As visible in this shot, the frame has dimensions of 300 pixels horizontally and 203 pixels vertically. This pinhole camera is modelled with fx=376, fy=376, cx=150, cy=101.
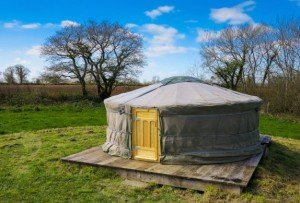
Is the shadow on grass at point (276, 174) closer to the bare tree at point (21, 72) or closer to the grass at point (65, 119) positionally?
the grass at point (65, 119)

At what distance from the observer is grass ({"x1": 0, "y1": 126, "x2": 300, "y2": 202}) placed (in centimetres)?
505

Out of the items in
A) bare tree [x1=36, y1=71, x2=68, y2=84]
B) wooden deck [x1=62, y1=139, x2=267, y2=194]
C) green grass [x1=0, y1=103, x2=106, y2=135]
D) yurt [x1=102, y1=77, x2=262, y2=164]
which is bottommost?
wooden deck [x1=62, y1=139, x2=267, y2=194]

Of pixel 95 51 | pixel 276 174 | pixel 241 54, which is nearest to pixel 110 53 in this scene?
pixel 95 51

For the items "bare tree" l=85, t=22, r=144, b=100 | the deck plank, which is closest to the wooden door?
the deck plank

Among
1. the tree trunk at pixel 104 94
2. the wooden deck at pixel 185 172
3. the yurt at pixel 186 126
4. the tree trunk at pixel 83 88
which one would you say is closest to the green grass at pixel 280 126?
the yurt at pixel 186 126

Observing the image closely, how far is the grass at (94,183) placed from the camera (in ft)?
16.6

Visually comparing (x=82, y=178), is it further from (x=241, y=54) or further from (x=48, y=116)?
(x=241, y=54)

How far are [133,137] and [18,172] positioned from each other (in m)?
2.00

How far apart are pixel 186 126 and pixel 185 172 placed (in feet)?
2.64

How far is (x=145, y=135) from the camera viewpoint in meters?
6.32

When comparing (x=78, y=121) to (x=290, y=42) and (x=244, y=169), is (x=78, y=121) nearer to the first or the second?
(x=244, y=169)

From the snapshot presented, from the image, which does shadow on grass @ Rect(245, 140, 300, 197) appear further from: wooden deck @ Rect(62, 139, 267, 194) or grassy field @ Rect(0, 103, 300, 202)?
wooden deck @ Rect(62, 139, 267, 194)

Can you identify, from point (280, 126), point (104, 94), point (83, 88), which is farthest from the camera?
point (104, 94)

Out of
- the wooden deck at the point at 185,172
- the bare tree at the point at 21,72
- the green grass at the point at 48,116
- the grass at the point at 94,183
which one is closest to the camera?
the grass at the point at 94,183
